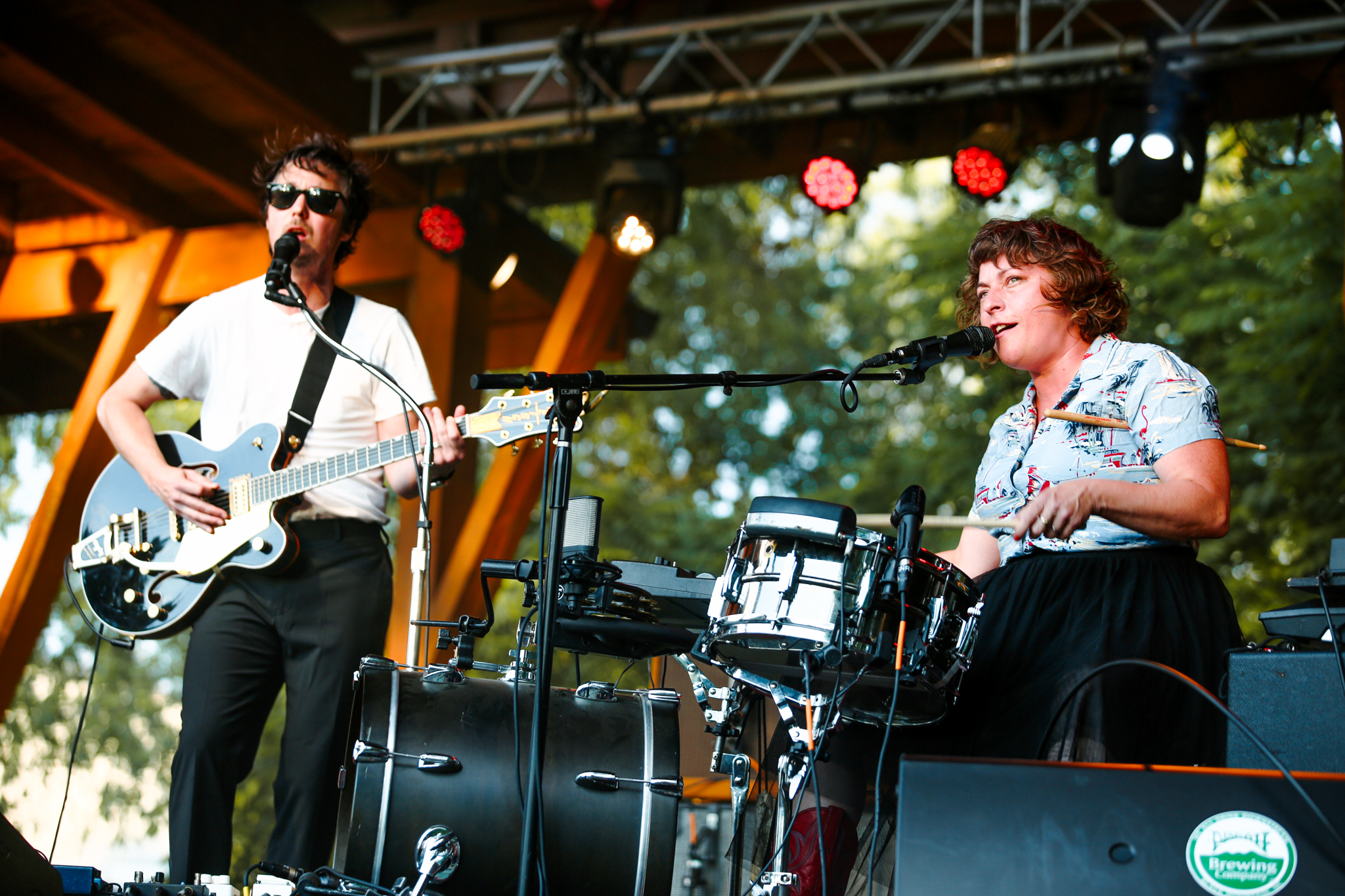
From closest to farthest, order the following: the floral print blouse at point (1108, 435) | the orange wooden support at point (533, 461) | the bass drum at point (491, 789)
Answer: the bass drum at point (491, 789)
the floral print blouse at point (1108, 435)
the orange wooden support at point (533, 461)

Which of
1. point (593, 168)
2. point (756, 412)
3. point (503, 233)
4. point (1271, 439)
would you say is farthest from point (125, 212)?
point (756, 412)

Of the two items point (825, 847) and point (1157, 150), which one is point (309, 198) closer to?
point (825, 847)

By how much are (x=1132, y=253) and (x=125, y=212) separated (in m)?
6.79

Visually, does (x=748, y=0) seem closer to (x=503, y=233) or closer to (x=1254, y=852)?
(x=503, y=233)

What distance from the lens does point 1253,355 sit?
7809 mm

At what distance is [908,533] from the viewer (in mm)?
2131

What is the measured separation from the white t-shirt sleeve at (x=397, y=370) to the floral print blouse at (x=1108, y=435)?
61.7 inches

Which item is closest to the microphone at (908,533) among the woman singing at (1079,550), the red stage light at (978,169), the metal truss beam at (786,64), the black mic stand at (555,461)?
the woman singing at (1079,550)

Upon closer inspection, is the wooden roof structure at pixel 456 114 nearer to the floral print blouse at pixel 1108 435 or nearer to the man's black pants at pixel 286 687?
the man's black pants at pixel 286 687

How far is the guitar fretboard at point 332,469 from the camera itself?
3.23m

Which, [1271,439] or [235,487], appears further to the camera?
[1271,439]

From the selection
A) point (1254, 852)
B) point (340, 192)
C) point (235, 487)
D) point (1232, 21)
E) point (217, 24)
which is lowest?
point (1254, 852)

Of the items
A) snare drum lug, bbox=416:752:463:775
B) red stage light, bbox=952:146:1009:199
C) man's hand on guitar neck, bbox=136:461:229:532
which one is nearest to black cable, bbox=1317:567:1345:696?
snare drum lug, bbox=416:752:463:775

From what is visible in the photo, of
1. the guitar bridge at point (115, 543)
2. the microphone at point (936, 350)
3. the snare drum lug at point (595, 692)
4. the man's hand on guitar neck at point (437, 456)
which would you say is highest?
the microphone at point (936, 350)
